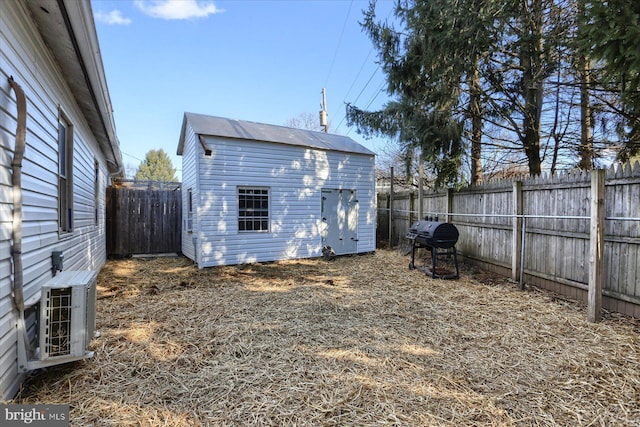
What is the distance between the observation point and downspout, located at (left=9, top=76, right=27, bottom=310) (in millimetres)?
2184

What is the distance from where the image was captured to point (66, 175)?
4.02 m

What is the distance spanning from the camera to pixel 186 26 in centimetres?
1077

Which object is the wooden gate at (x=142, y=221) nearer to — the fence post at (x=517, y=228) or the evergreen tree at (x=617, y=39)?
A: the fence post at (x=517, y=228)

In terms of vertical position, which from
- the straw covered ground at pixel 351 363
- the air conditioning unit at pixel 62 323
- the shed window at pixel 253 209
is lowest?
the straw covered ground at pixel 351 363

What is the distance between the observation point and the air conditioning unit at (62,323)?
2297 millimetres

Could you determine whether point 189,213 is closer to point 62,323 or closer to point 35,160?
point 35,160

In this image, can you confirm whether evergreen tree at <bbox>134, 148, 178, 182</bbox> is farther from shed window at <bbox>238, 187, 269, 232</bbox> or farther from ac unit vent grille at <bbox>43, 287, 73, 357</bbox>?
ac unit vent grille at <bbox>43, 287, 73, 357</bbox>

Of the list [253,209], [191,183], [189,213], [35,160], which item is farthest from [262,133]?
[35,160]

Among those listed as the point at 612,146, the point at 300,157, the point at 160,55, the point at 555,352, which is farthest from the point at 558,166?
the point at 160,55

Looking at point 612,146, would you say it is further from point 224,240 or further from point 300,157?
point 224,240

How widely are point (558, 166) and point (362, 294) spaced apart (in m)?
8.33

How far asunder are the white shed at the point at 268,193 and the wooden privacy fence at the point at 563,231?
9.51ft

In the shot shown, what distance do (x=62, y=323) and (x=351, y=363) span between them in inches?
91.8

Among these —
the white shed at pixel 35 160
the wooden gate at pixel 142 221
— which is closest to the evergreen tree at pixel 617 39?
the white shed at pixel 35 160
